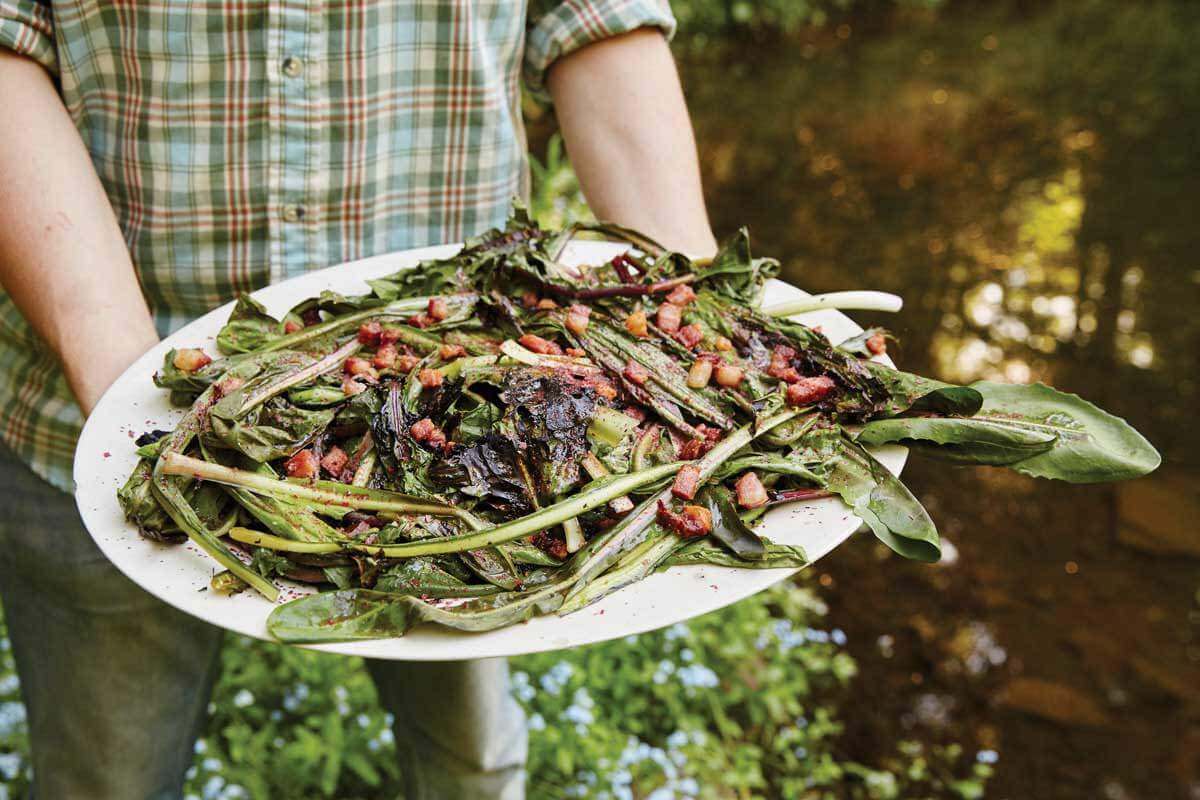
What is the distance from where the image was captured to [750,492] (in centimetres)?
144

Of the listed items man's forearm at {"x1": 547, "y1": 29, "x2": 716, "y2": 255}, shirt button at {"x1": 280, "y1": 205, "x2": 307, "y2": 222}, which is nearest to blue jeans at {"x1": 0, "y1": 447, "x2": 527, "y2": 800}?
shirt button at {"x1": 280, "y1": 205, "x2": 307, "y2": 222}

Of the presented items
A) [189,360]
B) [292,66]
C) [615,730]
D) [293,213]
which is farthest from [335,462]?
[615,730]

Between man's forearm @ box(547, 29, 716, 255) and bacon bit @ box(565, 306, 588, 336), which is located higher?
man's forearm @ box(547, 29, 716, 255)

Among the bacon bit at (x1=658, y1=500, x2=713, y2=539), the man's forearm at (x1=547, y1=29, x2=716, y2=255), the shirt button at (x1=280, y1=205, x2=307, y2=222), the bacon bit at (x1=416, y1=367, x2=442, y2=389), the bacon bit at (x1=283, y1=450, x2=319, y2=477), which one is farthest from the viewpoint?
the man's forearm at (x1=547, y1=29, x2=716, y2=255)

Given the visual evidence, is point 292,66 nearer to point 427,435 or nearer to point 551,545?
point 427,435

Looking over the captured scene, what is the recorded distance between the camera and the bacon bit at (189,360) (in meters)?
1.64

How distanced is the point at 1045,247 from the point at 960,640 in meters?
3.98

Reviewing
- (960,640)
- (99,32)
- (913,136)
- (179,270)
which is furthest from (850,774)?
(913,136)

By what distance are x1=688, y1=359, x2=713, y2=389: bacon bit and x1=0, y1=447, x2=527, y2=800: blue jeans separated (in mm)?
959

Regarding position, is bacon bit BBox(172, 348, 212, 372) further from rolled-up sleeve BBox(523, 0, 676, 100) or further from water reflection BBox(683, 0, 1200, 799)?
water reflection BBox(683, 0, 1200, 799)

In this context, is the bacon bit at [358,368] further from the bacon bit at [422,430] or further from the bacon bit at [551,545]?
the bacon bit at [551,545]

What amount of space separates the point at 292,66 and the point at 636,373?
96 centimetres

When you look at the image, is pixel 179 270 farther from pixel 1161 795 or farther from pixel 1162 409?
pixel 1162 409

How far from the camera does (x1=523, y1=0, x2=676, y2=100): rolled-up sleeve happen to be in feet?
6.91
